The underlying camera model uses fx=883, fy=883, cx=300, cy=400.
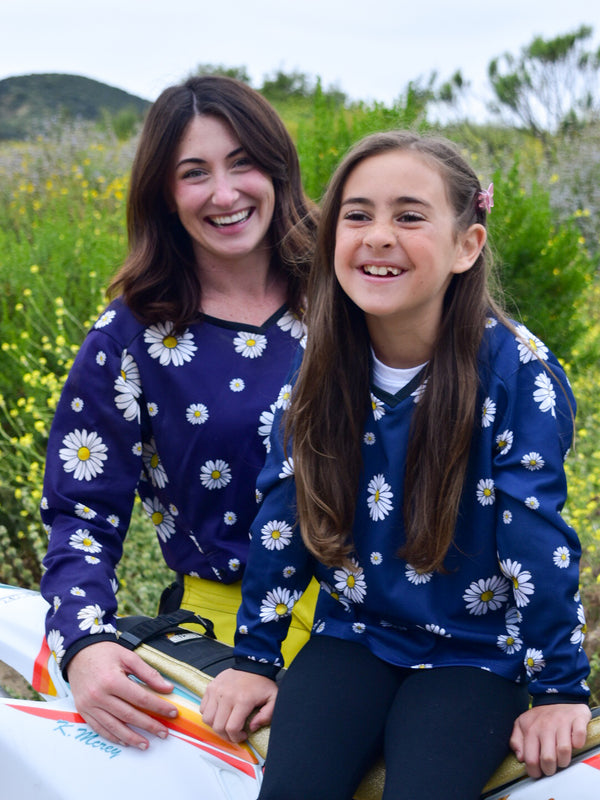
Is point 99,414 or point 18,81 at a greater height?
point 18,81

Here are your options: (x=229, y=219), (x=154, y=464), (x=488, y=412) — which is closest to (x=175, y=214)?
(x=229, y=219)

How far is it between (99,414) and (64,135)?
8854 mm

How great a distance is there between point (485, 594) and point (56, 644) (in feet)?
2.68

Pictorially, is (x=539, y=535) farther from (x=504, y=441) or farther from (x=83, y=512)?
(x=83, y=512)

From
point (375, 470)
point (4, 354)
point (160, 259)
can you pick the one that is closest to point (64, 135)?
point (4, 354)

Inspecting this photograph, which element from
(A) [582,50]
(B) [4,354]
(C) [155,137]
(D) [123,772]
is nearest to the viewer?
(D) [123,772]

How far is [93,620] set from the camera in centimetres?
170

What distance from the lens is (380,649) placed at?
159 cm

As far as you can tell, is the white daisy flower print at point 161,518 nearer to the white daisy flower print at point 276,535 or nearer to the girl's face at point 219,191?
the white daisy flower print at point 276,535

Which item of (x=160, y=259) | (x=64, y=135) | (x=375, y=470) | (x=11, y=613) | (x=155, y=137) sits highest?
(x=64, y=135)

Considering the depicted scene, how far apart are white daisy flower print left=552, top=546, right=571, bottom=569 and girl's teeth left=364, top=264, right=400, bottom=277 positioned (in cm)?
55

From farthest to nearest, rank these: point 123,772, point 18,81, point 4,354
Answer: point 18,81, point 4,354, point 123,772

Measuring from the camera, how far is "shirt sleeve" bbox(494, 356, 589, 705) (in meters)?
1.43

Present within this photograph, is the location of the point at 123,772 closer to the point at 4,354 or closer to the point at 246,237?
the point at 246,237
